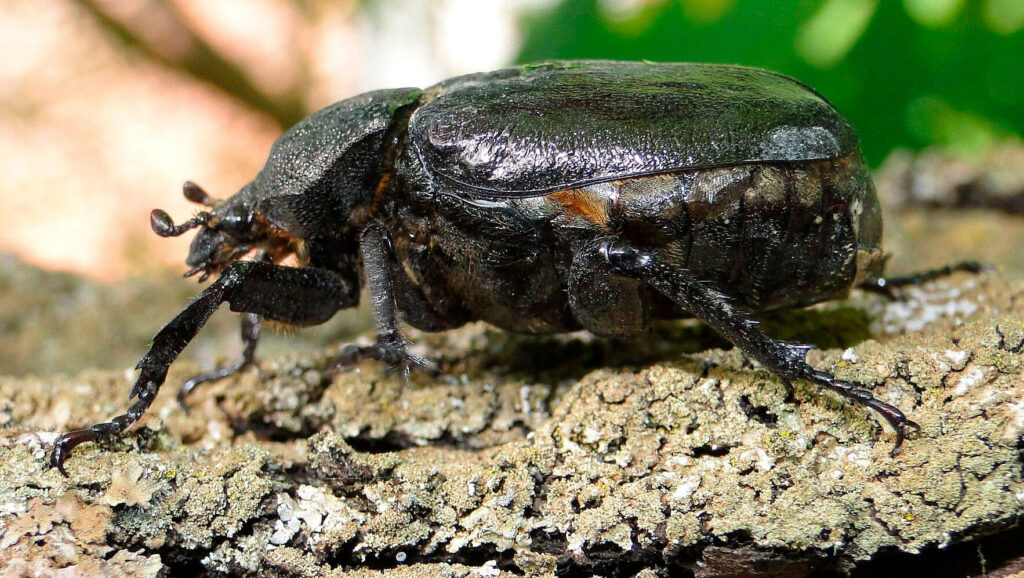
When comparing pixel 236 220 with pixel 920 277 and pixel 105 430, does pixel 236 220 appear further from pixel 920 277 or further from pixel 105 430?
pixel 920 277

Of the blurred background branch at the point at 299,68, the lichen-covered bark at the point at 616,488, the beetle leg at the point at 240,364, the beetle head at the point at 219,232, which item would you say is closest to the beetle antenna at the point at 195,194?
the beetle head at the point at 219,232

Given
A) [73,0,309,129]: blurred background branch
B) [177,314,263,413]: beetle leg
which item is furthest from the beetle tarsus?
[73,0,309,129]: blurred background branch

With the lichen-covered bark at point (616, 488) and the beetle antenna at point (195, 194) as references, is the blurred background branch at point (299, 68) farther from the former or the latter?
the lichen-covered bark at point (616, 488)

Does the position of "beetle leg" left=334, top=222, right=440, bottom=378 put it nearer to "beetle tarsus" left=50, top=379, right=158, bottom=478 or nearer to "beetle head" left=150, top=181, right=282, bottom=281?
"beetle head" left=150, top=181, right=282, bottom=281

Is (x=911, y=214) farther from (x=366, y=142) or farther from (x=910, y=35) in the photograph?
(x=366, y=142)

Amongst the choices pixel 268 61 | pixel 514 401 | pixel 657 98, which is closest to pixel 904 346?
pixel 657 98

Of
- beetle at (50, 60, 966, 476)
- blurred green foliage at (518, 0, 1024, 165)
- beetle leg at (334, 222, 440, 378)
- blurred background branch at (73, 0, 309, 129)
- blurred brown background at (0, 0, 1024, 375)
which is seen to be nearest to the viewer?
beetle at (50, 60, 966, 476)

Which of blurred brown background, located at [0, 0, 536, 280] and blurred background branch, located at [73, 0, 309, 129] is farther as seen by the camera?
blurred background branch, located at [73, 0, 309, 129]

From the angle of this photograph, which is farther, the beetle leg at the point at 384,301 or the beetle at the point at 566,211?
the beetle leg at the point at 384,301
